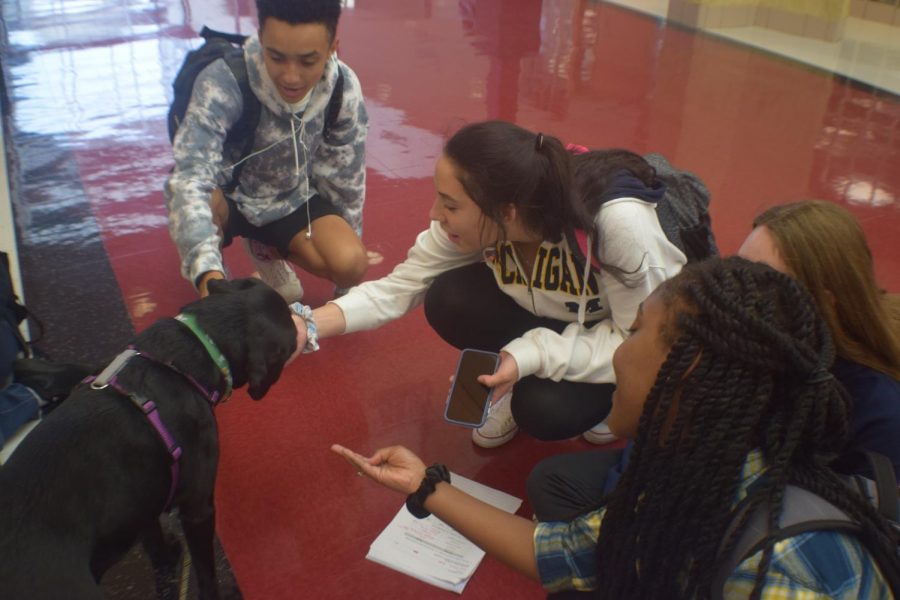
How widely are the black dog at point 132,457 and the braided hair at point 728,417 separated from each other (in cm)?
94

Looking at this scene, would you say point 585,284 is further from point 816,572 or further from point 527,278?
point 816,572

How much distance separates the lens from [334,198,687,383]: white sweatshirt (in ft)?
5.97

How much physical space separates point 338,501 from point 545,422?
599 mm

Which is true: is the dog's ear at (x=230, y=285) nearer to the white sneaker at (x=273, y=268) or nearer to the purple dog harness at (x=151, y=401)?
the purple dog harness at (x=151, y=401)

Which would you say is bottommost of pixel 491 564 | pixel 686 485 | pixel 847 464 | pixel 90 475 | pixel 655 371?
pixel 491 564

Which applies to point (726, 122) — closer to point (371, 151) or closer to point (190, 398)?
point (371, 151)

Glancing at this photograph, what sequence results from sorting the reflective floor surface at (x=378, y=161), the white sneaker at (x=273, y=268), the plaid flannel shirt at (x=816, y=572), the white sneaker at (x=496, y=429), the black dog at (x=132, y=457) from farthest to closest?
the white sneaker at (x=273, y=268)
the white sneaker at (x=496, y=429)
the reflective floor surface at (x=378, y=161)
the black dog at (x=132, y=457)
the plaid flannel shirt at (x=816, y=572)

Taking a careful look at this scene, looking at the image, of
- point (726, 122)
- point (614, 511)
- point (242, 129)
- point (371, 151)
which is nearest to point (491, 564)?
point (614, 511)

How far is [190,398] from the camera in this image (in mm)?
1597

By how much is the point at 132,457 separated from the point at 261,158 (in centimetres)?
130

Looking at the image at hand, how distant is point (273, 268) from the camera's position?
287cm

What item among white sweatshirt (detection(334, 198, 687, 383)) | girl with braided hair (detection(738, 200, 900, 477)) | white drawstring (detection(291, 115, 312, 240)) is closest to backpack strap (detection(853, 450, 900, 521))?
girl with braided hair (detection(738, 200, 900, 477))

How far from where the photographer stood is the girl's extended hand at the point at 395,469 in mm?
1504

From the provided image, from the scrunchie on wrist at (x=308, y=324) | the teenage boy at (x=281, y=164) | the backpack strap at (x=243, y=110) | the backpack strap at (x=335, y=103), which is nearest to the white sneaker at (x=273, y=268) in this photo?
the teenage boy at (x=281, y=164)
